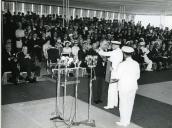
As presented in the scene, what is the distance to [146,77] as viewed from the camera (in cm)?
1166

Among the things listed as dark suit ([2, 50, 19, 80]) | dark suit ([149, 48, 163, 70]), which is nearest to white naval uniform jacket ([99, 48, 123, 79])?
dark suit ([2, 50, 19, 80])

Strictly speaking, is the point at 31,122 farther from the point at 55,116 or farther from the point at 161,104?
the point at 161,104

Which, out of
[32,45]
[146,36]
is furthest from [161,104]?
[146,36]

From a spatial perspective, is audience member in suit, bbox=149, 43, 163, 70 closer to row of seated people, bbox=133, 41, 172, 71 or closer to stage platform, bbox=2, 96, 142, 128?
row of seated people, bbox=133, 41, 172, 71

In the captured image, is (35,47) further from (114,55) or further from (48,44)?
(114,55)

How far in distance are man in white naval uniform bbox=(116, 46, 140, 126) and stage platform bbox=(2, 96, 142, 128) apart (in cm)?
35

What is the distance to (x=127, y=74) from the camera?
5867 millimetres

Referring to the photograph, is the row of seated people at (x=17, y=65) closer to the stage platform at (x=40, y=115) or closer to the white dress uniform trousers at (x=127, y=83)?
the stage platform at (x=40, y=115)

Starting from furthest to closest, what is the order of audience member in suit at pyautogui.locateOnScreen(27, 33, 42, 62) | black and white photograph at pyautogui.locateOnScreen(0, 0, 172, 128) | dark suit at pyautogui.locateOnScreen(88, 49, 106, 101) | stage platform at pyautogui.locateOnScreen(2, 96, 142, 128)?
audience member in suit at pyautogui.locateOnScreen(27, 33, 42, 62), dark suit at pyautogui.locateOnScreen(88, 49, 106, 101), black and white photograph at pyautogui.locateOnScreen(0, 0, 172, 128), stage platform at pyautogui.locateOnScreen(2, 96, 142, 128)

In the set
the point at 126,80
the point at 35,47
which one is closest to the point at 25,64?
the point at 35,47

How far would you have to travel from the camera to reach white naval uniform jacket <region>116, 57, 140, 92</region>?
5855 mm

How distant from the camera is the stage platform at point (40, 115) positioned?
230 inches

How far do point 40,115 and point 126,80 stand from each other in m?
2.04

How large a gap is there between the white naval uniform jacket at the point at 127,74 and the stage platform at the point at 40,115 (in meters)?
0.84
